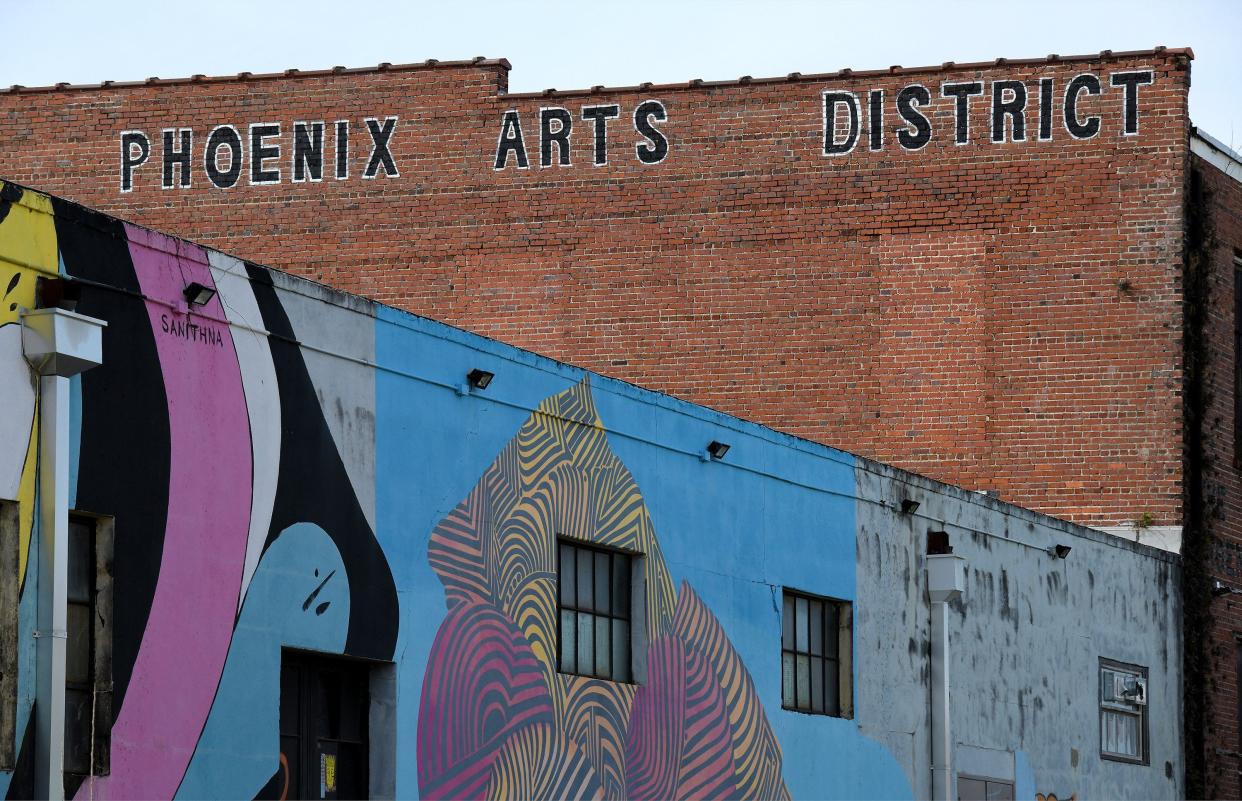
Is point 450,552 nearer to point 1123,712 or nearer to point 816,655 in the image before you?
point 816,655

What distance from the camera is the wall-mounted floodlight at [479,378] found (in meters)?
13.0

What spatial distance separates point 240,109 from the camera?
80.0ft

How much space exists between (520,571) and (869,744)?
4.95 metres

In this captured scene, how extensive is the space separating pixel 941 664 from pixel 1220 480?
656 cm

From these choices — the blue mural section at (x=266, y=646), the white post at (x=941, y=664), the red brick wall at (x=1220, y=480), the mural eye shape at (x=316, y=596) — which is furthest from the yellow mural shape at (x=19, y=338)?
the red brick wall at (x=1220, y=480)

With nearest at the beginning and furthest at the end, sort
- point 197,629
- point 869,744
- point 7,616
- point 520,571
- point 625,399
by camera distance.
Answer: point 7,616 → point 197,629 → point 520,571 → point 625,399 → point 869,744

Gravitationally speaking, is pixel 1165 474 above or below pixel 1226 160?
below

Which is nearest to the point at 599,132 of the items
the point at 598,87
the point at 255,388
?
the point at 598,87

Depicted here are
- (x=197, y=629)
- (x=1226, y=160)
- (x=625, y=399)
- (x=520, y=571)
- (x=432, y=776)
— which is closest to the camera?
(x=197, y=629)

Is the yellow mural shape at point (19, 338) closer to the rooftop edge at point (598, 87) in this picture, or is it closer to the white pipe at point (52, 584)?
the white pipe at point (52, 584)

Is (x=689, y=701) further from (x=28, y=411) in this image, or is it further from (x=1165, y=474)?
(x=1165, y=474)

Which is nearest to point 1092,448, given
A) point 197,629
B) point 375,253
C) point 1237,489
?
point 1237,489

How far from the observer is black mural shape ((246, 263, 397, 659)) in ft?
37.6

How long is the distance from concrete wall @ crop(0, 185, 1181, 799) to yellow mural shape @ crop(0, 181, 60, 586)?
0.02 meters
